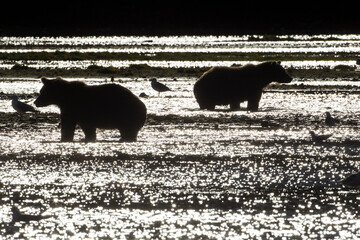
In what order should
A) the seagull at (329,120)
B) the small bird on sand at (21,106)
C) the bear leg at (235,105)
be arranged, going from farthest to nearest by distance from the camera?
the bear leg at (235,105), the small bird on sand at (21,106), the seagull at (329,120)

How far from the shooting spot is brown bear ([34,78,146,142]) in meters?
14.2

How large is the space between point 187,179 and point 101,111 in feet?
12.7

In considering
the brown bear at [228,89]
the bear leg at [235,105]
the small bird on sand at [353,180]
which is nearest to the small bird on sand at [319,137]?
the small bird on sand at [353,180]

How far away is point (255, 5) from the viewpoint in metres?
106

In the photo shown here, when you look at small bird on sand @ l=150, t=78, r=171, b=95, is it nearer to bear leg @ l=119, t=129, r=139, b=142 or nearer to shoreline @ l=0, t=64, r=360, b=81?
shoreline @ l=0, t=64, r=360, b=81

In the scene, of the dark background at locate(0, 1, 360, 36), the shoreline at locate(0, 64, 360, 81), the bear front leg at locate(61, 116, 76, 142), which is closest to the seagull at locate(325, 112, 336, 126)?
the bear front leg at locate(61, 116, 76, 142)

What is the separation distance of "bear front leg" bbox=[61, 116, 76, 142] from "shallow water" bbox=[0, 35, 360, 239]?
0.19m

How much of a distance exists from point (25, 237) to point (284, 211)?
2421mm

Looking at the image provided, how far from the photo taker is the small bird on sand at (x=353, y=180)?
993 centimetres

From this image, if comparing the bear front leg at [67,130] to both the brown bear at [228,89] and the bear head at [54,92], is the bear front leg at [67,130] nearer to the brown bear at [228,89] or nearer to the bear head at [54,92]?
the bear head at [54,92]

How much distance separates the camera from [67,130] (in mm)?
14258

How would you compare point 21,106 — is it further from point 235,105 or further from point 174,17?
point 174,17

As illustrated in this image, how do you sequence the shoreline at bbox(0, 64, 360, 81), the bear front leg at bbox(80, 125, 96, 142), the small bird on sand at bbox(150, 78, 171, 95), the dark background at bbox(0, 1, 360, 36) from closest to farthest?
1. the bear front leg at bbox(80, 125, 96, 142)
2. the small bird on sand at bbox(150, 78, 171, 95)
3. the shoreline at bbox(0, 64, 360, 81)
4. the dark background at bbox(0, 1, 360, 36)

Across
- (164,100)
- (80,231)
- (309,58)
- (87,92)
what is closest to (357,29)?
(309,58)
